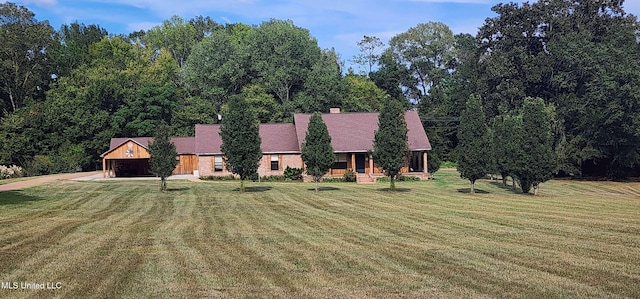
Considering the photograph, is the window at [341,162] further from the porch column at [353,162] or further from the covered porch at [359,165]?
the porch column at [353,162]

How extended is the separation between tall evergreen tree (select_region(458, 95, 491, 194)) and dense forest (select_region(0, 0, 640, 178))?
22.2 metres

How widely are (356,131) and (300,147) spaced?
18.0 ft

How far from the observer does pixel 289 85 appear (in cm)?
6562

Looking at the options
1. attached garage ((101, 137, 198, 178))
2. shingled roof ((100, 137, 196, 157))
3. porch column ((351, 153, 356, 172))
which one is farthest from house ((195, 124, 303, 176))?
shingled roof ((100, 137, 196, 157))

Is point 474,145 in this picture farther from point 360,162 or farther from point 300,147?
point 300,147

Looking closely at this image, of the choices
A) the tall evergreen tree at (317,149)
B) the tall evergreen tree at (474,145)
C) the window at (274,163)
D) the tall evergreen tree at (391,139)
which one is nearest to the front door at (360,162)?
the window at (274,163)

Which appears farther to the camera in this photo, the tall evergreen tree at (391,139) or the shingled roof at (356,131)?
the shingled roof at (356,131)

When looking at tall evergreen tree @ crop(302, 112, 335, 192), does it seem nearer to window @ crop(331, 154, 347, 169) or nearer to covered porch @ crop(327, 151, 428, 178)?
covered porch @ crop(327, 151, 428, 178)

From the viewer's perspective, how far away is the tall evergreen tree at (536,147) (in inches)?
1232

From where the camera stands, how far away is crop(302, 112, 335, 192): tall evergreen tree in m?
33.7

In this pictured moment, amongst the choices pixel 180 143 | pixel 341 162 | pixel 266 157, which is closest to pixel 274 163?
pixel 266 157

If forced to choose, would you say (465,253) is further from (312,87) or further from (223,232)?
(312,87)

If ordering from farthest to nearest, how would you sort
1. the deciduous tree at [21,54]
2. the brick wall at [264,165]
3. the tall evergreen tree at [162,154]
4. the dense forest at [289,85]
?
the deciduous tree at [21,54] < the dense forest at [289,85] < the brick wall at [264,165] < the tall evergreen tree at [162,154]

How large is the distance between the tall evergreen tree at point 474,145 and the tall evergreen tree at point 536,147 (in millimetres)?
1962
